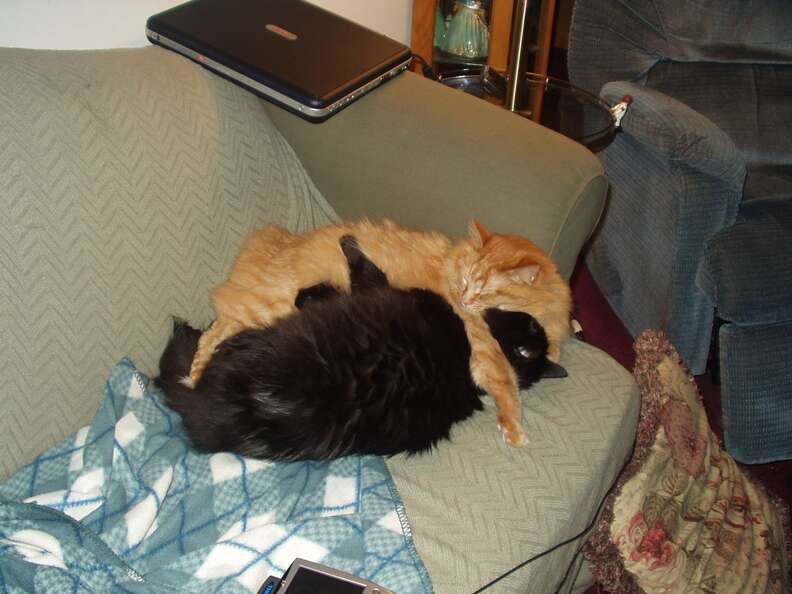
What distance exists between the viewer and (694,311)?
6.10ft

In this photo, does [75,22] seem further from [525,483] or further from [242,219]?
[525,483]

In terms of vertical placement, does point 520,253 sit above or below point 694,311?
above

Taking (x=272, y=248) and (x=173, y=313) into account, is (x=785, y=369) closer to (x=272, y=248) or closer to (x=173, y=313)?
(x=272, y=248)

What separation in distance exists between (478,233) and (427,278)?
16 centimetres

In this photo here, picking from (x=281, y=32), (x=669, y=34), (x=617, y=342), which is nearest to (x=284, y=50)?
(x=281, y=32)

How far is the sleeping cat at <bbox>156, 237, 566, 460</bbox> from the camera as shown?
112cm

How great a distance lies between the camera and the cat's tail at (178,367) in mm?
1168

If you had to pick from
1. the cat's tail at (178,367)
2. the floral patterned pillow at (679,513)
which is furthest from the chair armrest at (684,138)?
the cat's tail at (178,367)

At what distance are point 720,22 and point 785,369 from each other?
1021 millimetres

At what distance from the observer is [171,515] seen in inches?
42.8

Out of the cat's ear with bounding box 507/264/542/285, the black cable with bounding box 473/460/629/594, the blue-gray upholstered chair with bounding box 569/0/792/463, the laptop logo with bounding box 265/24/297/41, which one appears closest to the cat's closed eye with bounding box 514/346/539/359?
the cat's ear with bounding box 507/264/542/285

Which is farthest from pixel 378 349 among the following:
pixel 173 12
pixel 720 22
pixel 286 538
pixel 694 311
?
pixel 720 22

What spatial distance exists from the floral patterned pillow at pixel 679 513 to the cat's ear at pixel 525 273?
474 mm

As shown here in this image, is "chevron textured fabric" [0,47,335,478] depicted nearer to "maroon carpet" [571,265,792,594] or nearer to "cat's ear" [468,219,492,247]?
"cat's ear" [468,219,492,247]
